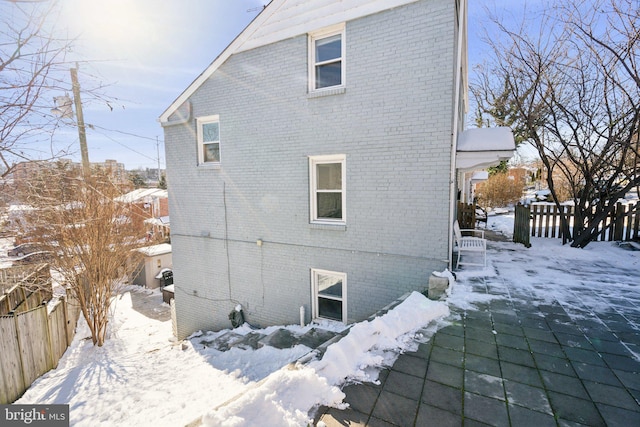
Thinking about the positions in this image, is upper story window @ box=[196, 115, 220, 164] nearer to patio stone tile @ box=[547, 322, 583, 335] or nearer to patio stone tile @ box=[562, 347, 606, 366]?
patio stone tile @ box=[547, 322, 583, 335]

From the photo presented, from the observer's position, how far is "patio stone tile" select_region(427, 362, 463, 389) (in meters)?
2.75

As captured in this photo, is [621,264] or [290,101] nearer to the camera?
[621,264]

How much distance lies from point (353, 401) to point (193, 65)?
857 centimetres

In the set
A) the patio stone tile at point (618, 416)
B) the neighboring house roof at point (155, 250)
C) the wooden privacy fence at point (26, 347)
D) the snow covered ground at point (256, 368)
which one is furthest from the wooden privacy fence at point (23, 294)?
the patio stone tile at point (618, 416)

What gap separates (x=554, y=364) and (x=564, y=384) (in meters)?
0.35

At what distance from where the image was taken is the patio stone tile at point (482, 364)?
293cm

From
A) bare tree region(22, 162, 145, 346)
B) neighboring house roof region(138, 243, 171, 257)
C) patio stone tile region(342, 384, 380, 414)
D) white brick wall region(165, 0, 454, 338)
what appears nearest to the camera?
patio stone tile region(342, 384, 380, 414)

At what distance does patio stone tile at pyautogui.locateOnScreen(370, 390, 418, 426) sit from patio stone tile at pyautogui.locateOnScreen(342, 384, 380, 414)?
0.16ft

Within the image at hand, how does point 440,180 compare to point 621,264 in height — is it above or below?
above

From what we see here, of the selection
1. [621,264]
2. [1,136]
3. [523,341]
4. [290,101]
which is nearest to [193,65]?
[290,101]

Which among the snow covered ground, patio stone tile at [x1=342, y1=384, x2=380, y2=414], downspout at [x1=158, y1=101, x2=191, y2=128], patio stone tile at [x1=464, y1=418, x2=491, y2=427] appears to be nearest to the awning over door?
the snow covered ground

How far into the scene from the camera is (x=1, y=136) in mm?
2645

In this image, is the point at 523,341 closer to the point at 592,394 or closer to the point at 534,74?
the point at 592,394

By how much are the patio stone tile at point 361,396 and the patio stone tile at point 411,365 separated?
17.4 inches
